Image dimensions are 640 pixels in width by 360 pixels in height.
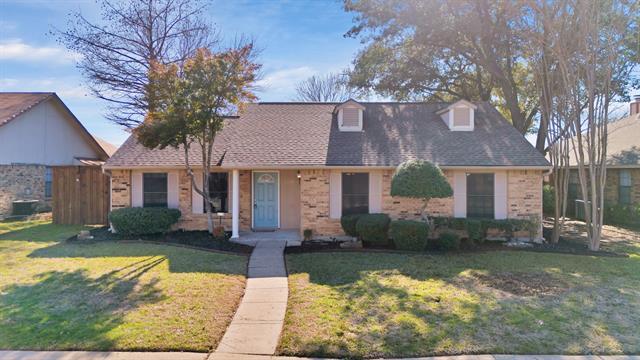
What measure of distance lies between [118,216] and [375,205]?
26.4 feet

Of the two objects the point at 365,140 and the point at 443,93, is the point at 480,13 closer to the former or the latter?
the point at 443,93

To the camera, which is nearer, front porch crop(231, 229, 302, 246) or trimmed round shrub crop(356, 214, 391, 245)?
trimmed round shrub crop(356, 214, 391, 245)

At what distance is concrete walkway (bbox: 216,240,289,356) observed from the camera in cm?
454

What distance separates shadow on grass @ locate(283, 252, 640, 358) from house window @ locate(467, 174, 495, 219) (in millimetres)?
3434

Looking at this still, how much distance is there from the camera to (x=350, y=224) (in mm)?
11461

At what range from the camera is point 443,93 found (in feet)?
74.0

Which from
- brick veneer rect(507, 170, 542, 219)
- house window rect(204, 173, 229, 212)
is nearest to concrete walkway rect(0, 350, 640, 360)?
brick veneer rect(507, 170, 542, 219)

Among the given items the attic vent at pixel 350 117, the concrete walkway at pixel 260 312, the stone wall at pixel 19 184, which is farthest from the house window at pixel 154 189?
the stone wall at pixel 19 184

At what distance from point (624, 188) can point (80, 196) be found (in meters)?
22.9

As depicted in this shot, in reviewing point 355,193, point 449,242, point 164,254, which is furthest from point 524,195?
point 164,254

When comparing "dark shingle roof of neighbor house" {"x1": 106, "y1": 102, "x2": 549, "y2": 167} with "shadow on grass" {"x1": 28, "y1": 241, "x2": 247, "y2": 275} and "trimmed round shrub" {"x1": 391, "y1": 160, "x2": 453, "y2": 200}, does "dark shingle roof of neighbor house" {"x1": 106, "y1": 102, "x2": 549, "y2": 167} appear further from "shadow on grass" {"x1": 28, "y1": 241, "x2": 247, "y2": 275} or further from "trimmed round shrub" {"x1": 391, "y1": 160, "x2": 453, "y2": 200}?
"shadow on grass" {"x1": 28, "y1": 241, "x2": 247, "y2": 275}

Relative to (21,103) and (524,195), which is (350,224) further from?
(21,103)

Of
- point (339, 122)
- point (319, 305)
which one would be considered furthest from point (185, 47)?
point (319, 305)

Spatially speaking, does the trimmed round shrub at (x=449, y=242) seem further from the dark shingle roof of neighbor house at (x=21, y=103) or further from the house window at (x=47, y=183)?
the dark shingle roof of neighbor house at (x=21, y=103)
